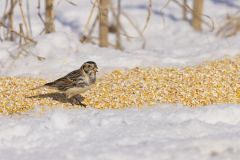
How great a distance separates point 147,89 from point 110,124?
136cm

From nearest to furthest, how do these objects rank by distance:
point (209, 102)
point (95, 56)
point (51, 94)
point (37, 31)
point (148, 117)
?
1. point (148, 117)
2. point (209, 102)
3. point (51, 94)
4. point (95, 56)
5. point (37, 31)

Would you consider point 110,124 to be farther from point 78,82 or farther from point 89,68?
point 89,68

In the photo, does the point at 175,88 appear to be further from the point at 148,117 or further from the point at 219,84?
the point at 148,117

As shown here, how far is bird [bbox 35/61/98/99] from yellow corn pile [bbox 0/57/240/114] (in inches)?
5.6

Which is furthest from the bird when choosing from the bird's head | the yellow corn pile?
the yellow corn pile

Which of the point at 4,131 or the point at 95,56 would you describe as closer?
the point at 4,131

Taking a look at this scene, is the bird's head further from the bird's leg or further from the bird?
the bird's leg

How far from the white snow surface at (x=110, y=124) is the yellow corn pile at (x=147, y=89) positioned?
9.5 inches

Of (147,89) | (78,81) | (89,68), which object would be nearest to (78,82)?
(78,81)

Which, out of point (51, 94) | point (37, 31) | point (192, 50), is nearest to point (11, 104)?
point (51, 94)

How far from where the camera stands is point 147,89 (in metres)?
6.55

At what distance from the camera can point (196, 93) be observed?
639 cm

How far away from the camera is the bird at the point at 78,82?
6047 mm

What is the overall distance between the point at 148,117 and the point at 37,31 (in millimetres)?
5360
